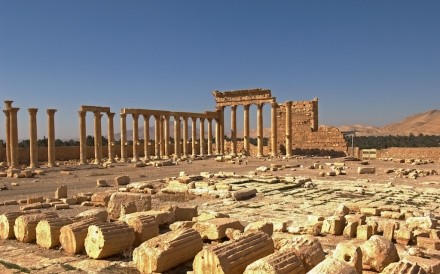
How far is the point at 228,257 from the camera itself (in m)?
6.36

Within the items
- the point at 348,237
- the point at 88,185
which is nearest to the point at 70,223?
the point at 348,237

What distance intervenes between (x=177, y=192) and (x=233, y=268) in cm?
1188

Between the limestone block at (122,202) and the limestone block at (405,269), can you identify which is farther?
the limestone block at (122,202)

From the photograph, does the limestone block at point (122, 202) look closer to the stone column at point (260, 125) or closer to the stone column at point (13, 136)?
the stone column at point (13, 136)

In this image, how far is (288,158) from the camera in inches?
1635

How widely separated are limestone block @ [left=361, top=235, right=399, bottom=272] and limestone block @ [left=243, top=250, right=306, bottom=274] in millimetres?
1648

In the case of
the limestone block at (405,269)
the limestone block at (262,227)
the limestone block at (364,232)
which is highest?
the limestone block at (405,269)

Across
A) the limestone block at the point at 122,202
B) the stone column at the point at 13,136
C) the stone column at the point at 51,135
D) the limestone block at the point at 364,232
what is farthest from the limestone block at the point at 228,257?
the stone column at the point at 51,135

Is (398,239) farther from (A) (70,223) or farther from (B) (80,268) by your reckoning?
(A) (70,223)

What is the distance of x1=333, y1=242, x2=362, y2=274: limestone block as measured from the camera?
6.76 m

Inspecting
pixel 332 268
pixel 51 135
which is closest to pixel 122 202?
pixel 332 268

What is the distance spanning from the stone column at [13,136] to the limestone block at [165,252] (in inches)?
1174

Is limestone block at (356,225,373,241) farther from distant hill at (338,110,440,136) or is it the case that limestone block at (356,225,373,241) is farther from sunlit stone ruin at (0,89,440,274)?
distant hill at (338,110,440,136)

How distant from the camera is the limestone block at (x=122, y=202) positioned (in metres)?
12.2
